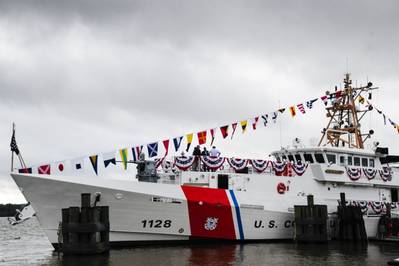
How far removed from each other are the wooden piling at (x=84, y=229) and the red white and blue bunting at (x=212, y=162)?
17.3ft

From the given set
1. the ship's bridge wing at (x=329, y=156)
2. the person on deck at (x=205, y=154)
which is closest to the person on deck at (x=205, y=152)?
the person on deck at (x=205, y=154)

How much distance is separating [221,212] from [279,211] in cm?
307

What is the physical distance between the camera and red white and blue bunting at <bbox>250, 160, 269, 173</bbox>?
72.3 ft

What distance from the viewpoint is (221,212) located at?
65.2 ft

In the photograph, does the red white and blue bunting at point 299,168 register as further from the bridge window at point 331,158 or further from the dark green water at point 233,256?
the dark green water at point 233,256

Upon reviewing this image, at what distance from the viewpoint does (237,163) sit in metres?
21.6

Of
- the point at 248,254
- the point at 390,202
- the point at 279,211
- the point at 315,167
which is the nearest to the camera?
the point at 248,254

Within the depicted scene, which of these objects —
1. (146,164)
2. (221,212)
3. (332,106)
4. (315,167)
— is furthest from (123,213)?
(332,106)

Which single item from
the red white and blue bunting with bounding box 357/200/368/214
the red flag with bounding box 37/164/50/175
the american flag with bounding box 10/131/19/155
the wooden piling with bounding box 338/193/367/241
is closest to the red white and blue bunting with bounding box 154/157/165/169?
the red flag with bounding box 37/164/50/175

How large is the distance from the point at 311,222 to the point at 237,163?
3.89 m

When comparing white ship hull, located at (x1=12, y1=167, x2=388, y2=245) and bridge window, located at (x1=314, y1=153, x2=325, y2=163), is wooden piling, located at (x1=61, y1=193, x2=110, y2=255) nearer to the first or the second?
white ship hull, located at (x1=12, y1=167, x2=388, y2=245)

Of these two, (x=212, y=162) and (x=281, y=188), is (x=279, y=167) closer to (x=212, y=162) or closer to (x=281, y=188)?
(x=281, y=188)

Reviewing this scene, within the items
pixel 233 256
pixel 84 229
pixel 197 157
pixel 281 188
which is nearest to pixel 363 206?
pixel 281 188

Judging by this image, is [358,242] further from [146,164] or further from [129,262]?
[129,262]
